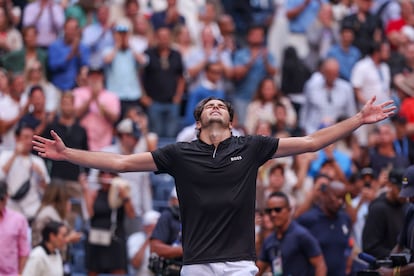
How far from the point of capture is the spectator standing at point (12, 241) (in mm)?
13578

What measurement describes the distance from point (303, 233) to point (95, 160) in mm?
3743

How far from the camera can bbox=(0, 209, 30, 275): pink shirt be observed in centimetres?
1358

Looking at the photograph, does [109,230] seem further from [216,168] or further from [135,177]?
[216,168]

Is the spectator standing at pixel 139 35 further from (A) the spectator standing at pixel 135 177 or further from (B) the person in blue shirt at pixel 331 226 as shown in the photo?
(B) the person in blue shirt at pixel 331 226

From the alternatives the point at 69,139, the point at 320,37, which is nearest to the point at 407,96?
the point at 320,37

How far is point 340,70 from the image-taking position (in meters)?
21.2

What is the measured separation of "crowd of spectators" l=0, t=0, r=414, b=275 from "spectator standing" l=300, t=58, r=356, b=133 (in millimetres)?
21

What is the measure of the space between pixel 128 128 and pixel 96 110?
118cm

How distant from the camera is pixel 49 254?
13328mm

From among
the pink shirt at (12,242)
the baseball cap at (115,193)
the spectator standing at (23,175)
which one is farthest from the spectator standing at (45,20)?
the pink shirt at (12,242)

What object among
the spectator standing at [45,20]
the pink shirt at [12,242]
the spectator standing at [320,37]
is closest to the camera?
the pink shirt at [12,242]

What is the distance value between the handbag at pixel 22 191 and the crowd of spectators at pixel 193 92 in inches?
0.5

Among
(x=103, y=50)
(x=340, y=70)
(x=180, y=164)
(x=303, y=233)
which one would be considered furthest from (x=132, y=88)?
(x=180, y=164)

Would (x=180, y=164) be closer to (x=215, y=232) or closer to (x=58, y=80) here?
(x=215, y=232)
